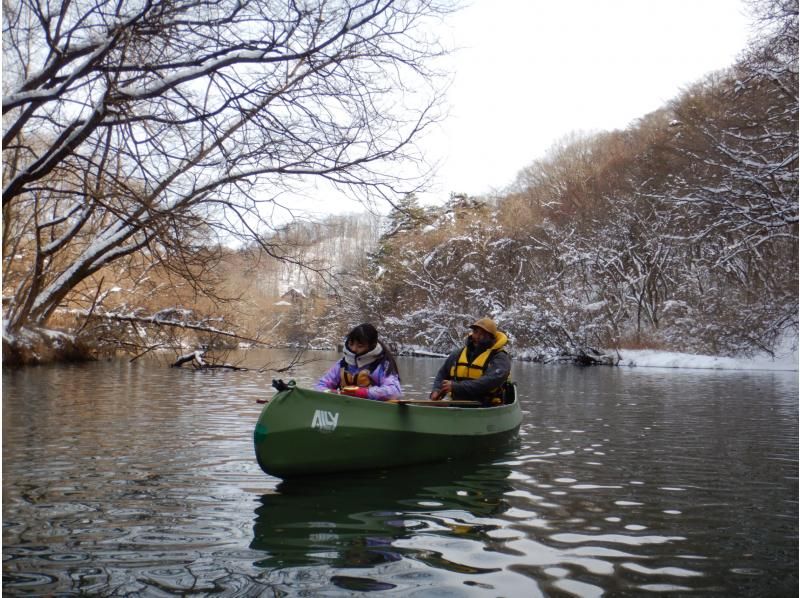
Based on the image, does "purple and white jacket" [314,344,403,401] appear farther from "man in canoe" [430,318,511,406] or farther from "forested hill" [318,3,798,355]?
"forested hill" [318,3,798,355]

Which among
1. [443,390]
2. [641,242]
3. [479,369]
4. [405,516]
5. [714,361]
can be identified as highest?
[641,242]

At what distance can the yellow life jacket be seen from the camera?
303 inches

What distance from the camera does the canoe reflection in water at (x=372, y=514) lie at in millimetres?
3994

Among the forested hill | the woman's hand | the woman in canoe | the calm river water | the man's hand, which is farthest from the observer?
the forested hill

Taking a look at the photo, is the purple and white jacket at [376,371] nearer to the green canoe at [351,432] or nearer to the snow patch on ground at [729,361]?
the green canoe at [351,432]

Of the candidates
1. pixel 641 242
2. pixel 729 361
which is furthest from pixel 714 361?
pixel 641 242

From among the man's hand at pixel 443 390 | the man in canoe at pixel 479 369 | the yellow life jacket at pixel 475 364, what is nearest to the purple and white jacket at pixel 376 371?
the man's hand at pixel 443 390

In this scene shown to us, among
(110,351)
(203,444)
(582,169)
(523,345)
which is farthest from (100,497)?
(582,169)

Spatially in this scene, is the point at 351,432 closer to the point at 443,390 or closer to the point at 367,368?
the point at 367,368

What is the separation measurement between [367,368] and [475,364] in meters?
1.60

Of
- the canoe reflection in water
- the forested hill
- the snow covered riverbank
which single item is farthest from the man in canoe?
the snow covered riverbank

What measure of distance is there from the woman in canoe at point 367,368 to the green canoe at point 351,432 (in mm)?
278

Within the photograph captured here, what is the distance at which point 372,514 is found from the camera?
4.92m

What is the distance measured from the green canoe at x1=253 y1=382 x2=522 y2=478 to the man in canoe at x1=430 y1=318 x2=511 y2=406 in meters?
0.41
